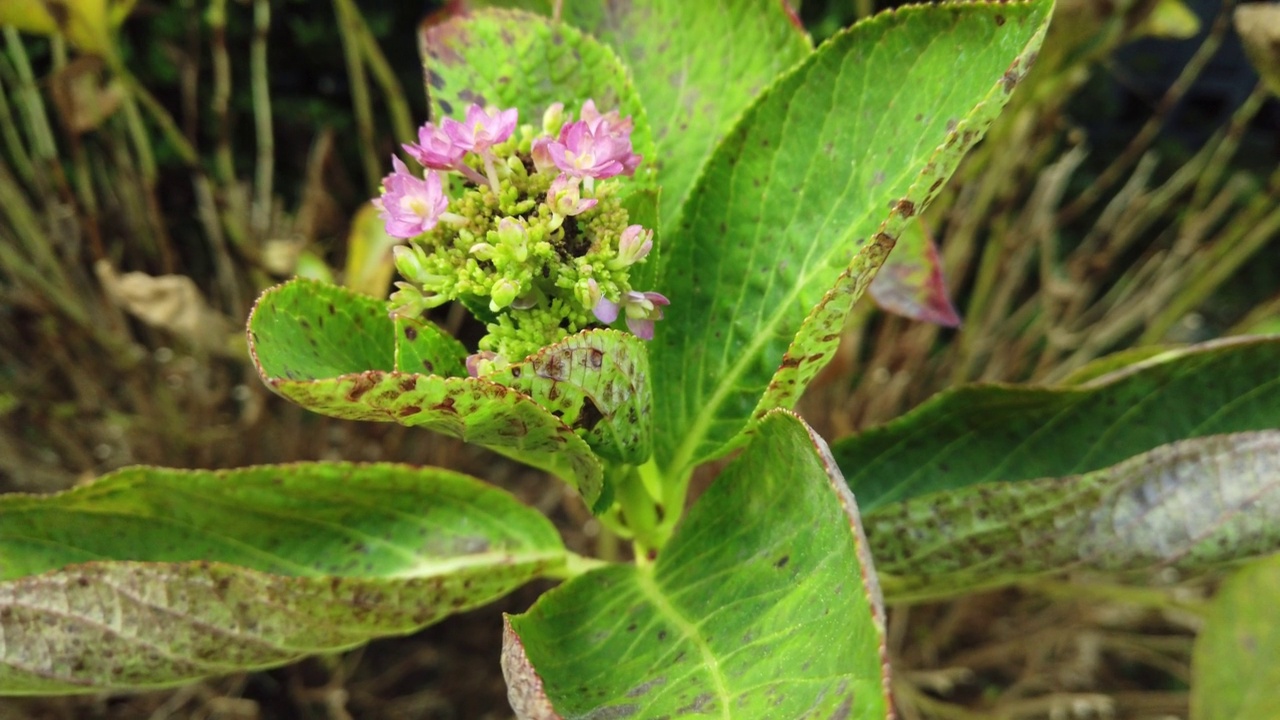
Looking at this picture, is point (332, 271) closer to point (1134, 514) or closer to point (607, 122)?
point (607, 122)

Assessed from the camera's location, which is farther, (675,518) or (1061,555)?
(675,518)

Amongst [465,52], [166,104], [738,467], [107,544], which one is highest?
[465,52]

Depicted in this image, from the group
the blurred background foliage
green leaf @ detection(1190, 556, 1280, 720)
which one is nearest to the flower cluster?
the blurred background foliage

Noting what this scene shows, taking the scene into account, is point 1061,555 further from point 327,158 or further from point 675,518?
point 327,158

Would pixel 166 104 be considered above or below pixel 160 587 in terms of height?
above

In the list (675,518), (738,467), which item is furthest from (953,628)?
(738,467)

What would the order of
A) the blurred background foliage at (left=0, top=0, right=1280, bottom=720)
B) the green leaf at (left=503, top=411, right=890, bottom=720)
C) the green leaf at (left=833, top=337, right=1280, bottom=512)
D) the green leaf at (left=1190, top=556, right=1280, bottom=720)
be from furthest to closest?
1. the blurred background foliage at (left=0, top=0, right=1280, bottom=720)
2. the green leaf at (left=1190, top=556, right=1280, bottom=720)
3. the green leaf at (left=833, top=337, right=1280, bottom=512)
4. the green leaf at (left=503, top=411, right=890, bottom=720)

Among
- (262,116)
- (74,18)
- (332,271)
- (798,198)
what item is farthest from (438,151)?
(332,271)

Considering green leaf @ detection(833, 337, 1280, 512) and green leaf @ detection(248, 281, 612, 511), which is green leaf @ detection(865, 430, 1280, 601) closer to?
green leaf @ detection(833, 337, 1280, 512)
